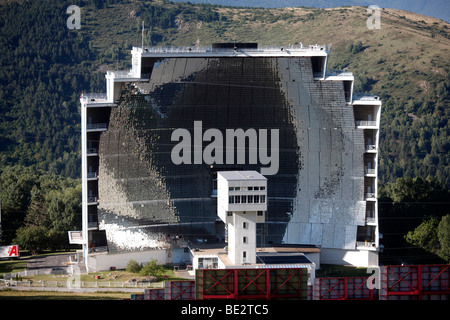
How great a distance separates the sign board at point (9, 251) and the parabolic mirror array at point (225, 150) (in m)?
12.1

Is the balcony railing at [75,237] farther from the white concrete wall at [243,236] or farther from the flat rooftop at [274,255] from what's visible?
the white concrete wall at [243,236]

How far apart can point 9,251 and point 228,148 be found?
2631cm

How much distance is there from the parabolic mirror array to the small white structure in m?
10.6

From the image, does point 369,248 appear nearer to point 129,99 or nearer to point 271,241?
point 271,241

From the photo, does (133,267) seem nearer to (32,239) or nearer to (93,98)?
(32,239)

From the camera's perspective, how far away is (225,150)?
103062 mm

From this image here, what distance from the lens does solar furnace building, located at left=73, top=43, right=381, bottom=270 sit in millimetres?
100125

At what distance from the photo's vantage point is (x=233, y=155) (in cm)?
10325

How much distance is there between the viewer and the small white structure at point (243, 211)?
9031cm

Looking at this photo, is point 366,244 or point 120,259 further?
point 366,244

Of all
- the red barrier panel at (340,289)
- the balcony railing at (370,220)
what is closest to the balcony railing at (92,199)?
the balcony railing at (370,220)

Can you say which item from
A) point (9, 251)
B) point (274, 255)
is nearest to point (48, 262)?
point (9, 251)

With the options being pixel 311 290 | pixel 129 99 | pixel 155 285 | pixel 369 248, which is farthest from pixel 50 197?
pixel 311 290

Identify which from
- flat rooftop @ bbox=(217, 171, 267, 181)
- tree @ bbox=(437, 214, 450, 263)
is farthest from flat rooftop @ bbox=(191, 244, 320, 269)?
tree @ bbox=(437, 214, 450, 263)
